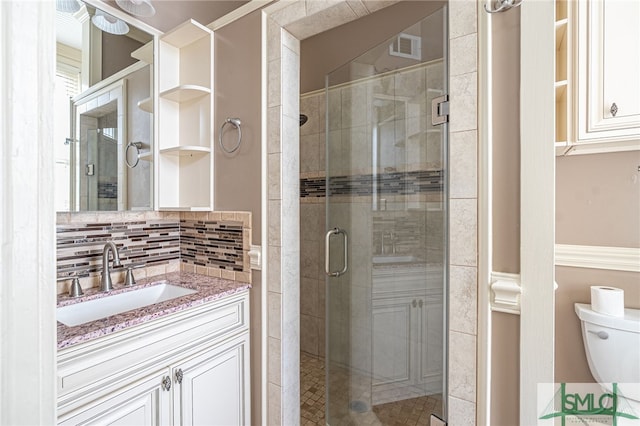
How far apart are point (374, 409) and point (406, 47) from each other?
6.26 ft

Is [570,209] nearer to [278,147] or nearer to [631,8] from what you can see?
[631,8]

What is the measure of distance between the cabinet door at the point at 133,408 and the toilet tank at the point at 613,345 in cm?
197

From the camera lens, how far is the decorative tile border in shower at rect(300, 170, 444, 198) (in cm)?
137

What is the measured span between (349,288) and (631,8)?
5.98ft

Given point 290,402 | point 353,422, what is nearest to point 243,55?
point 290,402

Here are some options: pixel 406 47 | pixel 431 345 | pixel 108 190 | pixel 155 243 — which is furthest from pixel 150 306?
pixel 406 47

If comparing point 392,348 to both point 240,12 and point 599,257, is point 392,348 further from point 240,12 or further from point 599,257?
point 240,12

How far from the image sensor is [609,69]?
130 cm

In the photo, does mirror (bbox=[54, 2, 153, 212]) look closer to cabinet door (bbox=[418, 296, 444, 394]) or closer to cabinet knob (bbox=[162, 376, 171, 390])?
cabinet knob (bbox=[162, 376, 171, 390])

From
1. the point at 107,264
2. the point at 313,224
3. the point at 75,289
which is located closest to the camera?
the point at 75,289

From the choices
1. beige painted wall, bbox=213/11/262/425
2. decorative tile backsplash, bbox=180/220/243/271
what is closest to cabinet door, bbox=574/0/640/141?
beige painted wall, bbox=213/11/262/425

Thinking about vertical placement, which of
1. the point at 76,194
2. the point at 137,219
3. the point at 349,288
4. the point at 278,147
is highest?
the point at 278,147

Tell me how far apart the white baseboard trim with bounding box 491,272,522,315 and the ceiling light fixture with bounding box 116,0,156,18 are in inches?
83.2

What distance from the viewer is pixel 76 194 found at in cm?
150
